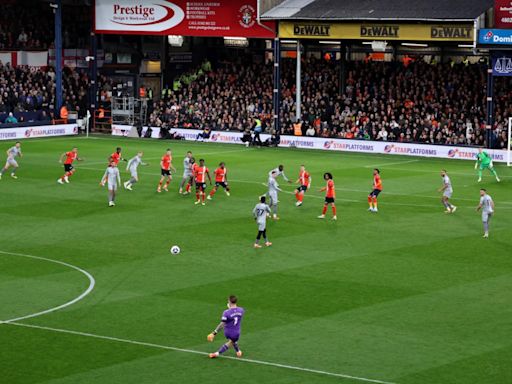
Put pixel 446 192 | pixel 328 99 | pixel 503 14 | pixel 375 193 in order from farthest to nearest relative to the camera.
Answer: pixel 328 99 → pixel 503 14 → pixel 375 193 → pixel 446 192

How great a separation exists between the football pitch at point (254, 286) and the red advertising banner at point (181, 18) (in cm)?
2303

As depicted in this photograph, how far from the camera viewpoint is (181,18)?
78.9 m

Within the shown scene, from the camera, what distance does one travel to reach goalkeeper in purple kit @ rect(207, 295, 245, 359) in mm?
25266

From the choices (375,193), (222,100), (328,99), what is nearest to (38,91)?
(222,100)

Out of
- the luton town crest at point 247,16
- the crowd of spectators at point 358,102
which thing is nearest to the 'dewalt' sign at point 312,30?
the luton town crest at point 247,16

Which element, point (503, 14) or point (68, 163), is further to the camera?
point (503, 14)

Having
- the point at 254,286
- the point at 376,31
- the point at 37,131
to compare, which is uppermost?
the point at 376,31

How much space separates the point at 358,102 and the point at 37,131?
22.0 meters

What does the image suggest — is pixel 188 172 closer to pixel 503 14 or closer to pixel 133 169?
pixel 133 169

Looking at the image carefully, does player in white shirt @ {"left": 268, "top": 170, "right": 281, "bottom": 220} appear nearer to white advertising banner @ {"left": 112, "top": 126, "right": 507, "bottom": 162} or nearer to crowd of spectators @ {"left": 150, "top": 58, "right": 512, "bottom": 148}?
white advertising banner @ {"left": 112, "top": 126, "right": 507, "bottom": 162}

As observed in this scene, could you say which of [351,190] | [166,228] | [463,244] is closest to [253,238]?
[166,228]

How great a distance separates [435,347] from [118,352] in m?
7.46

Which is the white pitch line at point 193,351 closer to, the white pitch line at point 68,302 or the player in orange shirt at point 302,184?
the white pitch line at point 68,302

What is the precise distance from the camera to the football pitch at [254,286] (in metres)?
25.6
